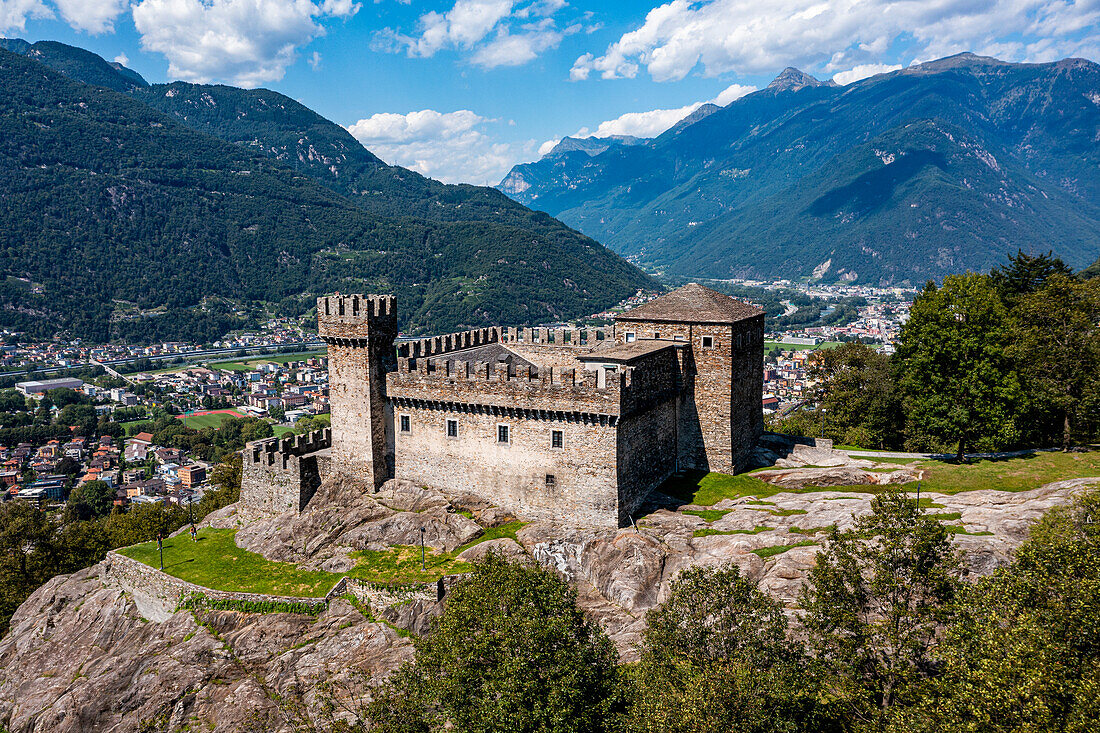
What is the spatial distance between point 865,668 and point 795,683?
3402 millimetres

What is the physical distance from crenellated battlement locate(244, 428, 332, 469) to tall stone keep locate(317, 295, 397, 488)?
10.6ft

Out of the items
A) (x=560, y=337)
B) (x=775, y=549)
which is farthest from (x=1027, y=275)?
(x=775, y=549)

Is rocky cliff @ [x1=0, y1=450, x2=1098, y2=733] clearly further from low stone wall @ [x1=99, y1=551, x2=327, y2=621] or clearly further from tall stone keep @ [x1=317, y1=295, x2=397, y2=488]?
tall stone keep @ [x1=317, y1=295, x2=397, y2=488]

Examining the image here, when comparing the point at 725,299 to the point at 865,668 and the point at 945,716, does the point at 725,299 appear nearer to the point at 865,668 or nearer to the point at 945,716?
the point at 865,668

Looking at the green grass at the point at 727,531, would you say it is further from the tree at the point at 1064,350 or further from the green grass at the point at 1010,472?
the tree at the point at 1064,350

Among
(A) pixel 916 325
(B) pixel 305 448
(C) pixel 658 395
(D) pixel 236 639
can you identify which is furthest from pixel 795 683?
(B) pixel 305 448

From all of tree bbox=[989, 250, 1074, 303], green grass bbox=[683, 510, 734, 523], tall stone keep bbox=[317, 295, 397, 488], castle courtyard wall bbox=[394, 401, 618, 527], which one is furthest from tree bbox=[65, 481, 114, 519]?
tree bbox=[989, 250, 1074, 303]

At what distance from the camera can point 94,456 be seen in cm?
15112

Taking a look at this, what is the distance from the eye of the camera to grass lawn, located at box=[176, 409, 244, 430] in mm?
172375

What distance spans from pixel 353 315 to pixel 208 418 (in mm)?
158897

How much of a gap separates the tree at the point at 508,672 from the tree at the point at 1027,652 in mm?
10876

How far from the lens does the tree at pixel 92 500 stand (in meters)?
107

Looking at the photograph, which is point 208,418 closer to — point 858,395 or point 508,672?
point 858,395

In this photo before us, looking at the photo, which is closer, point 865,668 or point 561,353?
point 865,668
